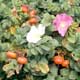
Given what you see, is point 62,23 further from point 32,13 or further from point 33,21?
point 32,13

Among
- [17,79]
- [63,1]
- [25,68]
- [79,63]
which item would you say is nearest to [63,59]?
[79,63]

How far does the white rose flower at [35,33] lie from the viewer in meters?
1.99

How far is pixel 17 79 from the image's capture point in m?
2.22

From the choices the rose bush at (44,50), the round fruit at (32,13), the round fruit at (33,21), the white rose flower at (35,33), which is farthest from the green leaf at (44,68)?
the round fruit at (32,13)

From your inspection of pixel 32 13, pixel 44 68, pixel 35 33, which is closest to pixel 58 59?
pixel 44 68

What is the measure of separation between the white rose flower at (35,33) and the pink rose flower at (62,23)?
0.08 meters

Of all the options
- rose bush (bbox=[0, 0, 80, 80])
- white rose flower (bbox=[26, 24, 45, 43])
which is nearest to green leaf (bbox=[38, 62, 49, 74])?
rose bush (bbox=[0, 0, 80, 80])

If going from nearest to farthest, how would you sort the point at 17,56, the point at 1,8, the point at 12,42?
the point at 17,56 → the point at 12,42 → the point at 1,8

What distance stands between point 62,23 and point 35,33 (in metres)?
0.17

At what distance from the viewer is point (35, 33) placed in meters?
2.02

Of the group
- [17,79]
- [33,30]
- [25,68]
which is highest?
[33,30]

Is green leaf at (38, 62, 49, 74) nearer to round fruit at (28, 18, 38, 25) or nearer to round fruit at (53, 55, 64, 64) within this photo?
round fruit at (53, 55, 64, 64)

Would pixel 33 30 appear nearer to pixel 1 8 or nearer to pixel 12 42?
pixel 12 42

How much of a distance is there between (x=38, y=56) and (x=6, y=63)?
7.7 inches
